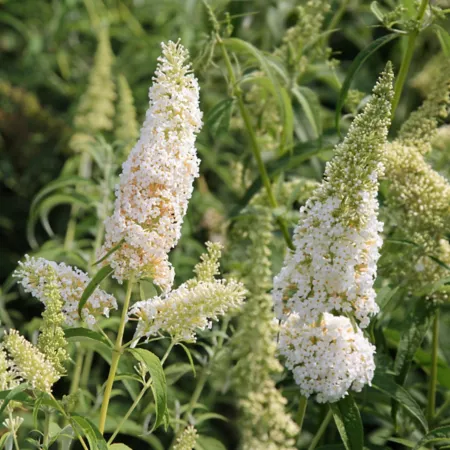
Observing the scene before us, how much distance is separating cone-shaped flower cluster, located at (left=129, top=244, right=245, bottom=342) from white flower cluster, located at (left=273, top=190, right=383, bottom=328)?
210 millimetres

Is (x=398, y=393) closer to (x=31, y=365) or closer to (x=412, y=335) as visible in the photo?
(x=412, y=335)

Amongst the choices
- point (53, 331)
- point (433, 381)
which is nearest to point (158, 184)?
point (53, 331)

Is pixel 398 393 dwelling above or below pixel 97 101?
below

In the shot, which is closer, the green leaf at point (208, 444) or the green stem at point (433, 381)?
the green stem at point (433, 381)

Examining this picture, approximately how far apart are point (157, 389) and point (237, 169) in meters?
1.95

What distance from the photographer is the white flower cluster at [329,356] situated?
251 cm

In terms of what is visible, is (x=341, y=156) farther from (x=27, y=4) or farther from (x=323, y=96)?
(x=27, y=4)

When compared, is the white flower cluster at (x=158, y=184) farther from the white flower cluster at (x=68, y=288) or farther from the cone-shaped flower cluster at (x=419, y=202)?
the cone-shaped flower cluster at (x=419, y=202)

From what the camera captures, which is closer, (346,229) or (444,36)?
(346,229)

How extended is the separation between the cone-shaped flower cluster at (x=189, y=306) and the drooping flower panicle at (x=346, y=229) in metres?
0.22

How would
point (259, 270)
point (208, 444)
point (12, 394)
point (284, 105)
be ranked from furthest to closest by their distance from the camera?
1. point (208, 444)
2. point (284, 105)
3. point (259, 270)
4. point (12, 394)

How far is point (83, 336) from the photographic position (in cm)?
242

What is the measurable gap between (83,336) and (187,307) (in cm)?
36

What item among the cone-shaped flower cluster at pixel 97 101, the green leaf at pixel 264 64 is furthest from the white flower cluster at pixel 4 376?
the cone-shaped flower cluster at pixel 97 101
